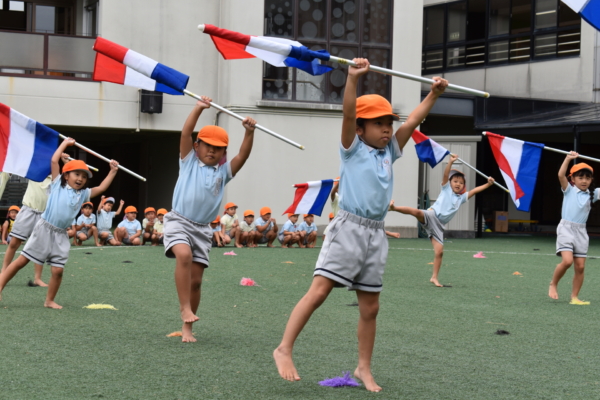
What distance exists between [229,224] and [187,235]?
1132cm

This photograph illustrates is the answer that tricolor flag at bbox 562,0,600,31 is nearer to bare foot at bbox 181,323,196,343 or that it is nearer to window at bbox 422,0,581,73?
bare foot at bbox 181,323,196,343

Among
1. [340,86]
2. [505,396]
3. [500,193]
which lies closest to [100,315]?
[505,396]

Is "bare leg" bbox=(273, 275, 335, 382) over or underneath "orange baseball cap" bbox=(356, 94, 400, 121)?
underneath

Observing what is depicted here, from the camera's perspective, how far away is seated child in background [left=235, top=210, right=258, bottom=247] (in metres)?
16.7

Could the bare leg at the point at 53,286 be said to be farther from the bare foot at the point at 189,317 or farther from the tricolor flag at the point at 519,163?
the tricolor flag at the point at 519,163

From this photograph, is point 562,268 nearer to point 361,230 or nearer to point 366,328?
point 366,328

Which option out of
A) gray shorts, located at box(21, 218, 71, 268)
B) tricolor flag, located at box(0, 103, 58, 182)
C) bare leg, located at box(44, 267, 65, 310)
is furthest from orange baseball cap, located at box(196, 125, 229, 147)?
tricolor flag, located at box(0, 103, 58, 182)

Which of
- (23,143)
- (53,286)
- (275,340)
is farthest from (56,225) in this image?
(275,340)

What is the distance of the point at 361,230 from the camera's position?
4668 mm

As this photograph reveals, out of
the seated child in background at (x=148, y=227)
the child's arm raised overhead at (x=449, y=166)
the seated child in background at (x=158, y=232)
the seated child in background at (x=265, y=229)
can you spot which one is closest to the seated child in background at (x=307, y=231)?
the seated child in background at (x=265, y=229)

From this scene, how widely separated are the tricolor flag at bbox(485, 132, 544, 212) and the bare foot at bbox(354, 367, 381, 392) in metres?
4.58

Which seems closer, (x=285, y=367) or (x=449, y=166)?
(x=285, y=367)

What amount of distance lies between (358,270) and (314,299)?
31 cm

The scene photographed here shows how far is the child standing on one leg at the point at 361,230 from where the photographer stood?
4613 millimetres
